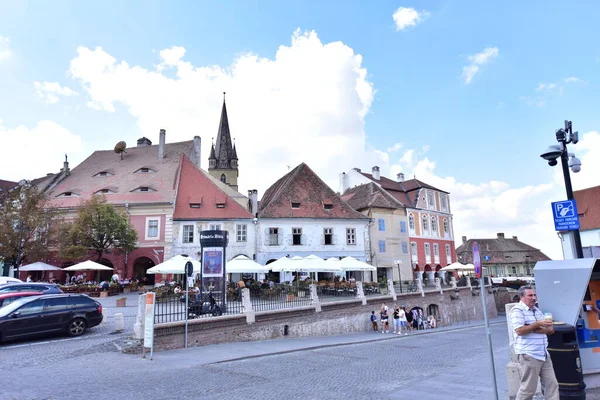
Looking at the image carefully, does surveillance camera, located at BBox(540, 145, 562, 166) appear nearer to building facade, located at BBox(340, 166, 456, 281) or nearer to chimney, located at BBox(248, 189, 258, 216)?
chimney, located at BBox(248, 189, 258, 216)

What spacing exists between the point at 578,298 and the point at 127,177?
40.3 m

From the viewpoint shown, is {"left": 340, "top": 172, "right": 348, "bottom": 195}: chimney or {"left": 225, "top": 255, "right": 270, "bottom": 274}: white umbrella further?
{"left": 340, "top": 172, "right": 348, "bottom": 195}: chimney

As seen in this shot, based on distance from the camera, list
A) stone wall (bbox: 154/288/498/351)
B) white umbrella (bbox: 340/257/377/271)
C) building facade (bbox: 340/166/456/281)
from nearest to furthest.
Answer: stone wall (bbox: 154/288/498/351) < white umbrella (bbox: 340/257/377/271) < building facade (bbox: 340/166/456/281)

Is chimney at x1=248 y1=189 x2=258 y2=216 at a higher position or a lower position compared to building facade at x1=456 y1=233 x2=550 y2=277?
higher

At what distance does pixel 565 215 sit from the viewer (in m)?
9.80

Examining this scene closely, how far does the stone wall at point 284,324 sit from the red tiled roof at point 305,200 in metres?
11.3

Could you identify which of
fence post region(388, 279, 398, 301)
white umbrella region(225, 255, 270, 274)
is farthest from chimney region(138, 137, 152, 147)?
fence post region(388, 279, 398, 301)

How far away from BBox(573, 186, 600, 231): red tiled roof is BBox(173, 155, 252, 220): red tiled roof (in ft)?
138

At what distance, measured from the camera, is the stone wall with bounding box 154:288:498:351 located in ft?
46.3

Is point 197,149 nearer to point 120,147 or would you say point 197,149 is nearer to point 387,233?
point 120,147

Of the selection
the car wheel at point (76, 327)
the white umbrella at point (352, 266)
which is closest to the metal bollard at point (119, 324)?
the car wheel at point (76, 327)

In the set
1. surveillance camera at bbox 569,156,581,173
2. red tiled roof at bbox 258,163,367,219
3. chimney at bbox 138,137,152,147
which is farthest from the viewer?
chimney at bbox 138,137,152,147

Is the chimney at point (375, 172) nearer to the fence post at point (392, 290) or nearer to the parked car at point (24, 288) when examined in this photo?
the fence post at point (392, 290)

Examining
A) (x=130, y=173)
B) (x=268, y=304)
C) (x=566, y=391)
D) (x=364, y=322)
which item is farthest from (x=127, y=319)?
(x=130, y=173)
